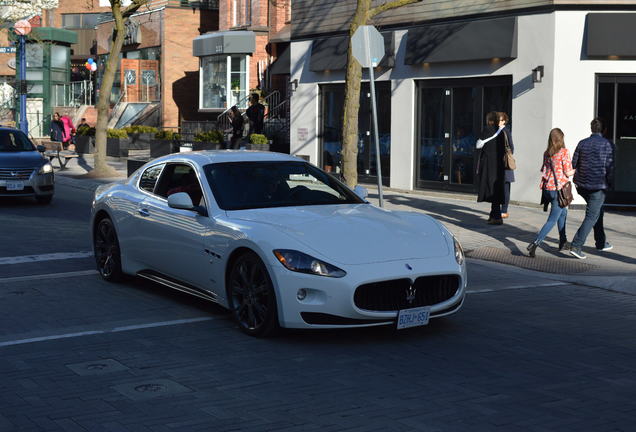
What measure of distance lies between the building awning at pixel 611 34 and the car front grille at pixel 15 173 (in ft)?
36.2

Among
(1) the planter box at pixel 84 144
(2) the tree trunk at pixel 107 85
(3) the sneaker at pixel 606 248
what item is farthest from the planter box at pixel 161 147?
(3) the sneaker at pixel 606 248

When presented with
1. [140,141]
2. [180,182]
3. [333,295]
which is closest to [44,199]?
[180,182]

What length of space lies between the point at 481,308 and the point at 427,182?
14.0 m

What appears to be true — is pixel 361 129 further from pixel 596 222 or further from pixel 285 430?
pixel 285 430

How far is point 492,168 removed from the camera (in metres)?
16.9

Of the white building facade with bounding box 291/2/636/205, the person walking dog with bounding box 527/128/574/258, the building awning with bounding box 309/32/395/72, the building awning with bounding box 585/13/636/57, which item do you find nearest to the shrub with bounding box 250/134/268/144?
the white building facade with bounding box 291/2/636/205

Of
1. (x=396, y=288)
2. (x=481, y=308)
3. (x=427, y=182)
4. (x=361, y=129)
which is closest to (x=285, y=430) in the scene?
(x=396, y=288)

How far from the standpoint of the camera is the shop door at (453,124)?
71.6 feet

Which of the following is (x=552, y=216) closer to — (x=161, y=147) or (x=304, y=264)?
(x=304, y=264)

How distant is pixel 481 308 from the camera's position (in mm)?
9766

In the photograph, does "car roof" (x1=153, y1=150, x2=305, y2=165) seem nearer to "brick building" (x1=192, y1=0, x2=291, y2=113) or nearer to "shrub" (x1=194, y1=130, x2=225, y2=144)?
"shrub" (x1=194, y1=130, x2=225, y2=144)

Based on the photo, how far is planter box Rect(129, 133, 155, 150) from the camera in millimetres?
38125

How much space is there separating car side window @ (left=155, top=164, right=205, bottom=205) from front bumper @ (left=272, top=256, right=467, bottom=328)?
6.19ft

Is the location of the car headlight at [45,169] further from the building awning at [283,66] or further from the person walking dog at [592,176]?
the person walking dog at [592,176]
